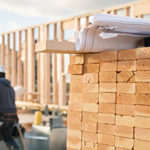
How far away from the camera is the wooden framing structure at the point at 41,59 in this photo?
777 centimetres

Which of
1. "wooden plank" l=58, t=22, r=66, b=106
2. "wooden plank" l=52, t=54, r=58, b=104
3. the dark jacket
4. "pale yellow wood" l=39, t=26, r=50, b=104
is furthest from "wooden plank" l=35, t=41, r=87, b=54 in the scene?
"pale yellow wood" l=39, t=26, r=50, b=104

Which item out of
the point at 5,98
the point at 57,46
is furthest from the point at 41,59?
the point at 57,46

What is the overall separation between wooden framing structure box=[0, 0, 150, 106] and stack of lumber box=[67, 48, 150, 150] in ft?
15.4

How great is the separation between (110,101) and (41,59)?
7547mm

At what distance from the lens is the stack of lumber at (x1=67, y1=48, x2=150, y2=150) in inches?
75.1

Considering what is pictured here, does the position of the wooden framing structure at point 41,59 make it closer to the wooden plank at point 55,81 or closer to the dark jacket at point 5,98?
the wooden plank at point 55,81

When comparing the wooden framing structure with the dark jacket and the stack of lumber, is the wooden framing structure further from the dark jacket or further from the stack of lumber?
the stack of lumber

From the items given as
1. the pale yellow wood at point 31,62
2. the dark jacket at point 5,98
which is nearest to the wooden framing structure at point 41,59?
the pale yellow wood at point 31,62

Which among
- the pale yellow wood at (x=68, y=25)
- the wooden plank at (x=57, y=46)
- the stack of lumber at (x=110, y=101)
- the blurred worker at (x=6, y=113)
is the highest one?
the pale yellow wood at (x=68, y=25)

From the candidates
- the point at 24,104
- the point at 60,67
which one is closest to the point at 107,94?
the point at 60,67

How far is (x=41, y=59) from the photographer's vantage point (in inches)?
373

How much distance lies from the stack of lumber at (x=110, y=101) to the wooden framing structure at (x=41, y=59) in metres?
4.71

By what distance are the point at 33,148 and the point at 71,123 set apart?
365 centimetres

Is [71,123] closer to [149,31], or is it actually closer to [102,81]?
[102,81]
